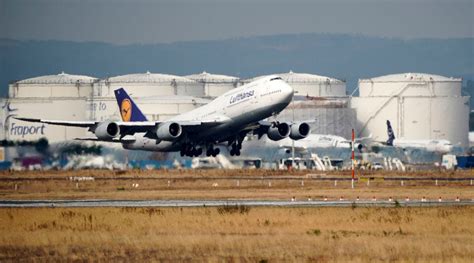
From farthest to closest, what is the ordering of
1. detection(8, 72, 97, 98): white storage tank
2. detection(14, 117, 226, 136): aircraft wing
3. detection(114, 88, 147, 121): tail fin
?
detection(8, 72, 97, 98): white storage tank < detection(114, 88, 147, 121): tail fin < detection(14, 117, 226, 136): aircraft wing

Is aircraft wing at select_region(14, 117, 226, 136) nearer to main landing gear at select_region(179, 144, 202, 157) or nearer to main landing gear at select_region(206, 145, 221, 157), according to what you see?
main landing gear at select_region(179, 144, 202, 157)

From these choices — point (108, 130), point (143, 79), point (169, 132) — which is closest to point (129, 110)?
point (169, 132)

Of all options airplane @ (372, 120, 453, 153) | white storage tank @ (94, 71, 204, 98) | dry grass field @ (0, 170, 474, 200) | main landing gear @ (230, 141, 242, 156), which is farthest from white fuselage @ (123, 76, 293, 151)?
white storage tank @ (94, 71, 204, 98)

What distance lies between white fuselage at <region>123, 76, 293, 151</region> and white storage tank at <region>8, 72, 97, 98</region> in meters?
86.2

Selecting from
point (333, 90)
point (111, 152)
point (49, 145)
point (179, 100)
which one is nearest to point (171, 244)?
point (49, 145)

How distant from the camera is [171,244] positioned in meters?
40.9

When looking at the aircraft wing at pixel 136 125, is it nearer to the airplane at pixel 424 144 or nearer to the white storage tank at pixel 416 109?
the airplane at pixel 424 144

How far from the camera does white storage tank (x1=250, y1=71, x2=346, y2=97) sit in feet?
615

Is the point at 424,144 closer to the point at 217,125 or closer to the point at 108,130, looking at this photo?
the point at 217,125

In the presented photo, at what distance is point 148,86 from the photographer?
572 ft

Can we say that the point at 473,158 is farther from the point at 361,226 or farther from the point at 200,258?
the point at 200,258

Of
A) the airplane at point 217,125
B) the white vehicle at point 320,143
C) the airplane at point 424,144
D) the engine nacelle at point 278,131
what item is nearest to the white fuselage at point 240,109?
the airplane at point 217,125

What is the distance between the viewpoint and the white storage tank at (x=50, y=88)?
17475 centimetres

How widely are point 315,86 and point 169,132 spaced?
103 meters
